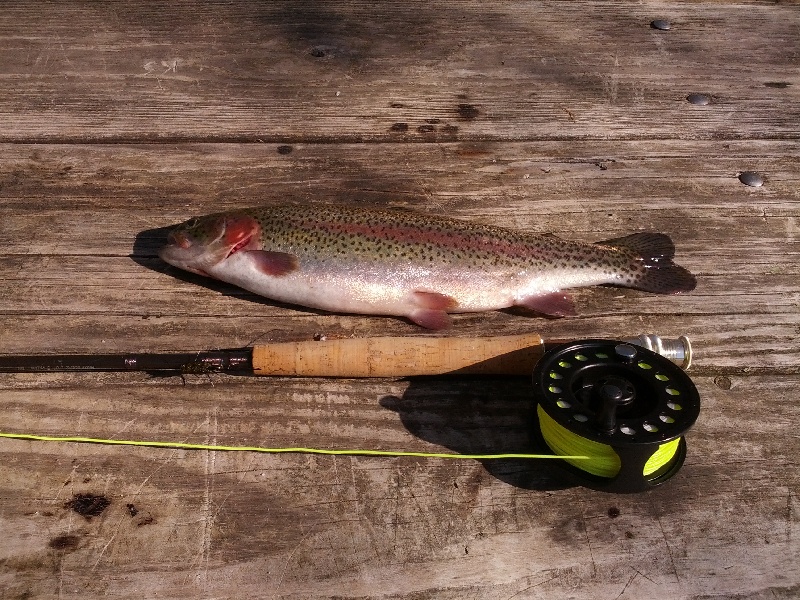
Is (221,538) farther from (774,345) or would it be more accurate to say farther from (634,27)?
(634,27)

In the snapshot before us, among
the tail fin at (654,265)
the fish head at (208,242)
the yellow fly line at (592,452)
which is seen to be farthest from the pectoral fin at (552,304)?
the fish head at (208,242)

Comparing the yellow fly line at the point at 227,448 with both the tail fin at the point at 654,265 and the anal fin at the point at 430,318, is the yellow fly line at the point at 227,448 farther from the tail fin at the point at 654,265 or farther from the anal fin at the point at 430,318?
the tail fin at the point at 654,265

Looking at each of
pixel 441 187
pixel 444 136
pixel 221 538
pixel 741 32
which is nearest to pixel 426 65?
pixel 444 136

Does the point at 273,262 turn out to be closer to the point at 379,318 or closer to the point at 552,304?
the point at 379,318

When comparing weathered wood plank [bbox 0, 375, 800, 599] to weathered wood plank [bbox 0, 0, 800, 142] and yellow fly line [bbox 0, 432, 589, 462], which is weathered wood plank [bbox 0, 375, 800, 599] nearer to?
yellow fly line [bbox 0, 432, 589, 462]

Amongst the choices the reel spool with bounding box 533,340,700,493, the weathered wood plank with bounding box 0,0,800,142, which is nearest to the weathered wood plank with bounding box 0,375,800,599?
the reel spool with bounding box 533,340,700,493

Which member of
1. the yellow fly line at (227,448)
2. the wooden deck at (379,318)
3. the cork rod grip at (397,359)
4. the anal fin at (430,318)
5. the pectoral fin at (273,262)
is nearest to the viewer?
the wooden deck at (379,318)

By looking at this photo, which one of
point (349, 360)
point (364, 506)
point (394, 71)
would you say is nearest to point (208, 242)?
point (349, 360)
